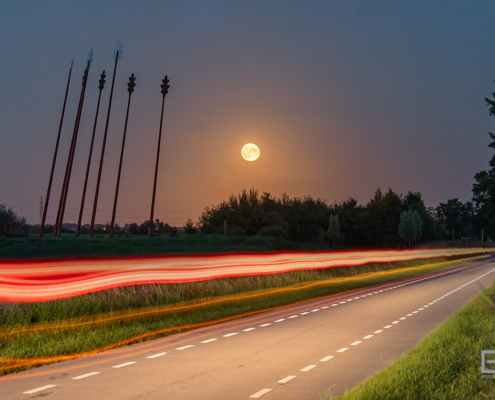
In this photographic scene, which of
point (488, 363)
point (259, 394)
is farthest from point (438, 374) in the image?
point (259, 394)

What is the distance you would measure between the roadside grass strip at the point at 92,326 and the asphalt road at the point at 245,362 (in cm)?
54

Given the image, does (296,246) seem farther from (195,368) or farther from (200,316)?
(195,368)

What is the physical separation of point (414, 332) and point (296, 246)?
2073 inches

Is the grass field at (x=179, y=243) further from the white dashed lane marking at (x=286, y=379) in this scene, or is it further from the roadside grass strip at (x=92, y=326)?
the white dashed lane marking at (x=286, y=379)

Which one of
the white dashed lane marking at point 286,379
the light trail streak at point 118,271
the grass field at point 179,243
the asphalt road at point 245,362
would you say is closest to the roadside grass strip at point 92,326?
the asphalt road at point 245,362

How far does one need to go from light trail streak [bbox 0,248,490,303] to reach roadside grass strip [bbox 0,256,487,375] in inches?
27.1

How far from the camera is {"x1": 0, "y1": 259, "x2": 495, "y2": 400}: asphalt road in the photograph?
8.05 meters

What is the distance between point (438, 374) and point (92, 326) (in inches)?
346

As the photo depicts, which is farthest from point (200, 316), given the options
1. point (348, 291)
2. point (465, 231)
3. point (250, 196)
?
point (465, 231)

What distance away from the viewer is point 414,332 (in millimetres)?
14094

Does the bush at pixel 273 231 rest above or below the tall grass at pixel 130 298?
above

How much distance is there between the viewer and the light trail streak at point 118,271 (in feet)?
42.2

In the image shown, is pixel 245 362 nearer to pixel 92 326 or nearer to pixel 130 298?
pixel 92 326

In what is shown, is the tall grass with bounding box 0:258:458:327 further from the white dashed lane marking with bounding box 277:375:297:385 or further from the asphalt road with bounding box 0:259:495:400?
the white dashed lane marking with bounding box 277:375:297:385
